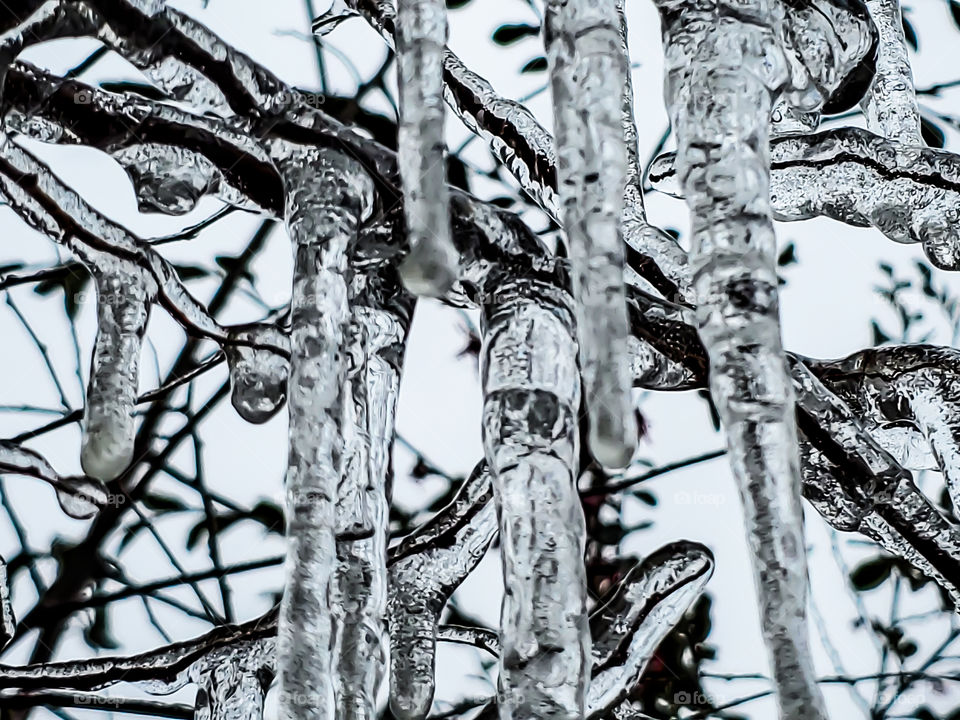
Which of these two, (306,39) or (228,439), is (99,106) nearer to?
(306,39)

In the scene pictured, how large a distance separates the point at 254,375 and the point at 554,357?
0.76 feet

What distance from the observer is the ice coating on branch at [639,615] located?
627 millimetres

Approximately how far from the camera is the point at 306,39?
1.23 m

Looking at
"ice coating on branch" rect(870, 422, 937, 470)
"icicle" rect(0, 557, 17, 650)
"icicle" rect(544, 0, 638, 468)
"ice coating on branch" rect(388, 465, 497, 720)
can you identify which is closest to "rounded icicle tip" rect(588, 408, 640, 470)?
"icicle" rect(544, 0, 638, 468)

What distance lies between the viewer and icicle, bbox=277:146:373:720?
1.07 feet

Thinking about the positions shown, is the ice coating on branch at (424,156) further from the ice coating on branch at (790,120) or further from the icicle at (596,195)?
the ice coating on branch at (790,120)

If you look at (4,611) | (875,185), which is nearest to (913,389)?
(875,185)

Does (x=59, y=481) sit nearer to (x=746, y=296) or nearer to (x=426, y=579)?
(x=426, y=579)

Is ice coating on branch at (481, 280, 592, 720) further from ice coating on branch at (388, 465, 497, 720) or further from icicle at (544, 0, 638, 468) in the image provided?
ice coating on branch at (388, 465, 497, 720)

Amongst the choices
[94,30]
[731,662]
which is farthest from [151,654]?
[731,662]

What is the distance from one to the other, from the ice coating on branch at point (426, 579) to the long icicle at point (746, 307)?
34cm

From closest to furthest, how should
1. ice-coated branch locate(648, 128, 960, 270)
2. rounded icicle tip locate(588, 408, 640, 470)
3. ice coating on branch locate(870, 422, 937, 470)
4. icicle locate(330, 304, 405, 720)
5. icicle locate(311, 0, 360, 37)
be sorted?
1. rounded icicle tip locate(588, 408, 640, 470)
2. icicle locate(330, 304, 405, 720)
3. ice-coated branch locate(648, 128, 960, 270)
4. ice coating on branch locate(870, 422, 937, 470)
5. icicle locate(311, 0, 360, 37)

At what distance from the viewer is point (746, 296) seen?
11.7 inches

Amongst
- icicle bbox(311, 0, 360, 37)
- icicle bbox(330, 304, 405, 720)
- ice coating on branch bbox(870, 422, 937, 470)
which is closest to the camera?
icicle bbox(330, 304, 405, 720)
